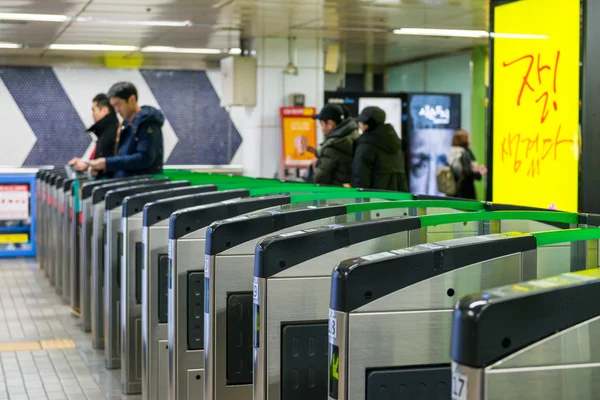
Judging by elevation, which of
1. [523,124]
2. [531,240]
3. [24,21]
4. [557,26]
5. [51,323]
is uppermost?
[24,21]

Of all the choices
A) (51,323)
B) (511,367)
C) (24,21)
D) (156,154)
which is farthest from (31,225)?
(511,367)

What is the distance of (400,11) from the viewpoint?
977 cm

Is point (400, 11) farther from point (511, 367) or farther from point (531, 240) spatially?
point (511, 367)

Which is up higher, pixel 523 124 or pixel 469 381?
pixel 523 124

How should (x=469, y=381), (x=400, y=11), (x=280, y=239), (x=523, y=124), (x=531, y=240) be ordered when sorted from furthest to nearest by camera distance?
(x=400, y=11) < (x=523, y=124) < (x=280, y=239) < (x=531, y=240) < (x=469, y=381)

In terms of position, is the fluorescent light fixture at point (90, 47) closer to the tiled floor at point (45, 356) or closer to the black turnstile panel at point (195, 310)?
the tiled floor at point (45, 356)

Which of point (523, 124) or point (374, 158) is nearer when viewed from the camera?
point (523, 124)

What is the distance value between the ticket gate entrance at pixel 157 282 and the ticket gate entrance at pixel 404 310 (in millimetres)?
2043

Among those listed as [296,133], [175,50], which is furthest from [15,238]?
[296,133]

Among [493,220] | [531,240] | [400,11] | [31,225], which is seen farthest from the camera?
[31,225]

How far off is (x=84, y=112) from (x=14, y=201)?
6.97 ft

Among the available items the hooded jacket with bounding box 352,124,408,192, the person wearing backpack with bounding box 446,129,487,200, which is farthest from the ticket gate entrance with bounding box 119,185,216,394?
the person wearing backpack with bounding box 446,129,487,200

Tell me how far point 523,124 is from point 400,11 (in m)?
4.96

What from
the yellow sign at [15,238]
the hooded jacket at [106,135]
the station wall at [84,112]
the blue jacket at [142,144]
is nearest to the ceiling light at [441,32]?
the station wall at [84,112]
